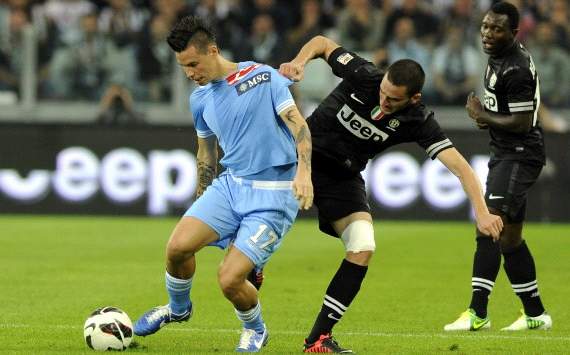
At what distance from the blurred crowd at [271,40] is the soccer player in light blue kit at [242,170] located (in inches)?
417

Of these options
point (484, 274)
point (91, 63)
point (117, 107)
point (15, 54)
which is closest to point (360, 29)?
point (117, 107)

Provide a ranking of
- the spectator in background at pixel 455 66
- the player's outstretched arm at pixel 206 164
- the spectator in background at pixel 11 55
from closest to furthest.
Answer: the player's outstretched arm at pixel 206 164, the spectator in background at pixel 455 66, the spectator in background at pixel 11 55

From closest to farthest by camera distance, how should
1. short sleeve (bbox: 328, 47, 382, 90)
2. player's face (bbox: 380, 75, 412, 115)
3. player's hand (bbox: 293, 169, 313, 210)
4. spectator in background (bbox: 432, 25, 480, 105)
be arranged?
player's hand (bbox: 293, 169, 313, 210)
player's face (bbox: 380, 75, 412, 115)
short sleeve (bbox: 328, 47, 382, 90)
spectator in background (bbox: 432, 25, 480, 105)

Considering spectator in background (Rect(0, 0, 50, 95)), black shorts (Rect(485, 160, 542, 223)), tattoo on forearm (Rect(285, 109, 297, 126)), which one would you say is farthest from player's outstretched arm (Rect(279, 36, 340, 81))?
spectator in background (Rect(0, 0, 50, 95))

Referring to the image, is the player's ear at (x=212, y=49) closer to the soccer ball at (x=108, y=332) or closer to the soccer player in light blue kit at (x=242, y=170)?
the soccer player in light blue kit at (x=242, y=170)

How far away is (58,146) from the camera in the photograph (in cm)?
1766

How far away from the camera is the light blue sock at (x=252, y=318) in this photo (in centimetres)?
721

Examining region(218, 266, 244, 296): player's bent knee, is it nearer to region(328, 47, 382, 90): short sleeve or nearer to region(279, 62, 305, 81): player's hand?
region(279, 62, 305, 81): player's hand

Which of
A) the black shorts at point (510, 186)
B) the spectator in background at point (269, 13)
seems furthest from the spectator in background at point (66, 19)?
the black shorts at point (510, 186)

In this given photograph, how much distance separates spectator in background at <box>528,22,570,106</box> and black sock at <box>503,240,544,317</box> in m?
9.29

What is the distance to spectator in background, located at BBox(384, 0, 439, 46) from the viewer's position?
725 inches

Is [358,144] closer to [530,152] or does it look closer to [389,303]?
[530,152]

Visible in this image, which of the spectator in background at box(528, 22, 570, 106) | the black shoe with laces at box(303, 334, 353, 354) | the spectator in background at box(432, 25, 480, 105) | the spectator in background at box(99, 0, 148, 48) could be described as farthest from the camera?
the spectator in background at box(99, 0, 148, 48)

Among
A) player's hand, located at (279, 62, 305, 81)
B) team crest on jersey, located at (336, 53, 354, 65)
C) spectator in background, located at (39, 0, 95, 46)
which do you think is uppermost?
player's hand, located at (279, 62, 305, 81)
